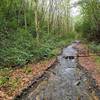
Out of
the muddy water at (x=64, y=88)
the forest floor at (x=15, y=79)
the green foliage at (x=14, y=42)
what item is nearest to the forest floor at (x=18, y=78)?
the forest floor at (x=15, y=79)

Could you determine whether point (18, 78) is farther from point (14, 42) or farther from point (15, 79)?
point (14, 42)

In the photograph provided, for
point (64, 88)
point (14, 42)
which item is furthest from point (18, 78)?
point (14, 42)

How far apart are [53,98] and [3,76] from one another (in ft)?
13.1

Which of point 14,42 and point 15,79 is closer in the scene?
point 15,79

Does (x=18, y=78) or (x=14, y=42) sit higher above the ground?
(x=14, y=42)

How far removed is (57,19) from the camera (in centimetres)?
4781

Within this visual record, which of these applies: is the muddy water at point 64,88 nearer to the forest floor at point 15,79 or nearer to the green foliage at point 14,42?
the forest floor at point 15,79

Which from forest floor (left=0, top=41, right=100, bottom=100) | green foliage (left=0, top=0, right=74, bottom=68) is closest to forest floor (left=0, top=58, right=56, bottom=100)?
forest floor (left=0, top=41, right=100, bottom=100)

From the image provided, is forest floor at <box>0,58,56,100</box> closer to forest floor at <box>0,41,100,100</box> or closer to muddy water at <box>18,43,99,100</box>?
forest floor at <box>0,41,100,100</box>

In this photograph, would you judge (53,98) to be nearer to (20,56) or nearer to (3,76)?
(3,76)

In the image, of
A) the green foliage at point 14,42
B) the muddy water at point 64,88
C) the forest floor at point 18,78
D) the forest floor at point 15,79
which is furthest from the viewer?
the green foliage at point 14,42

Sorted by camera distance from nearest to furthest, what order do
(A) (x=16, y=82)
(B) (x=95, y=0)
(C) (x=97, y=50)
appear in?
(A) (x=16, y=82) < (C) (x=97, y=50) < (B) (x=95, y=0)

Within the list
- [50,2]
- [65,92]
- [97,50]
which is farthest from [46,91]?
[50,2]

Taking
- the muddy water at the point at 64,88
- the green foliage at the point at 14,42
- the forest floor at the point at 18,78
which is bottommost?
the muddy water at the point at 64,88
